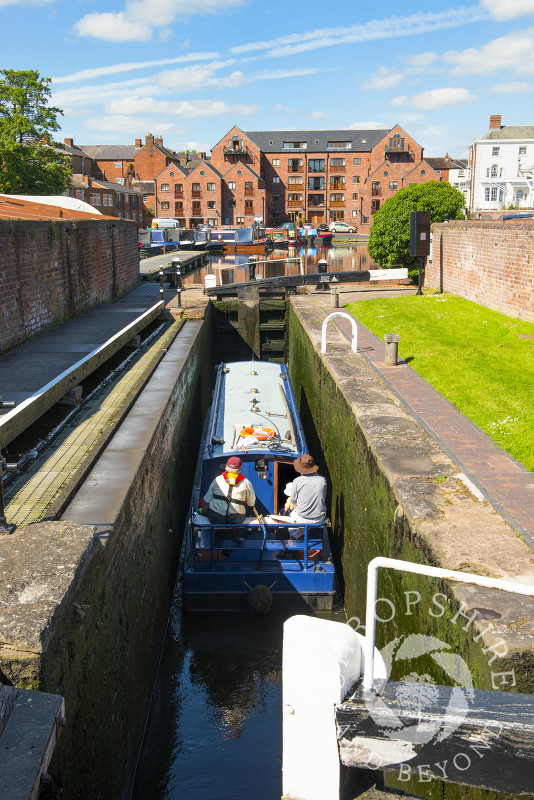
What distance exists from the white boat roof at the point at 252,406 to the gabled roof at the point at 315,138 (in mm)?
78800

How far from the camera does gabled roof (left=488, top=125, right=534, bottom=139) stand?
69.6 metres

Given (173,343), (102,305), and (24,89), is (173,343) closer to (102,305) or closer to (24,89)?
(102,305)

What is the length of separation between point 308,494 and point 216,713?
116 inches

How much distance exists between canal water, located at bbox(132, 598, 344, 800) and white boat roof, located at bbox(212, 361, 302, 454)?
263cm

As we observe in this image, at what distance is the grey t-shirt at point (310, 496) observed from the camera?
886 cm

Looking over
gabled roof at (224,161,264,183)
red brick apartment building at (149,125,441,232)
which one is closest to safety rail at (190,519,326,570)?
red brick apartment building at (149,125,441,232)

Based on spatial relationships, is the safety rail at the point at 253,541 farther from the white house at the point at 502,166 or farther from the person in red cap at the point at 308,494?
the white house at the point at 502,166

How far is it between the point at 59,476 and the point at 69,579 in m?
2.77

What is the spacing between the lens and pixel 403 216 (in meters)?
24.7

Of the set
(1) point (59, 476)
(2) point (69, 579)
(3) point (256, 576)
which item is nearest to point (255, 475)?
(3) point (256, 576)

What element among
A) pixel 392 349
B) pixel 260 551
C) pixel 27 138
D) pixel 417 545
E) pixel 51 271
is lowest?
pixel 260 551

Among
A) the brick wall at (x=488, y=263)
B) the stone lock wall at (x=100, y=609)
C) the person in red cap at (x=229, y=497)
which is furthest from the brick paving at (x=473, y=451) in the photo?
the brick wall at (x=488, y=263)

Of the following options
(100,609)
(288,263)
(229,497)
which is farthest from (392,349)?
(288,263)

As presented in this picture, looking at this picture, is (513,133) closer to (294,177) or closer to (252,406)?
(294,177)
